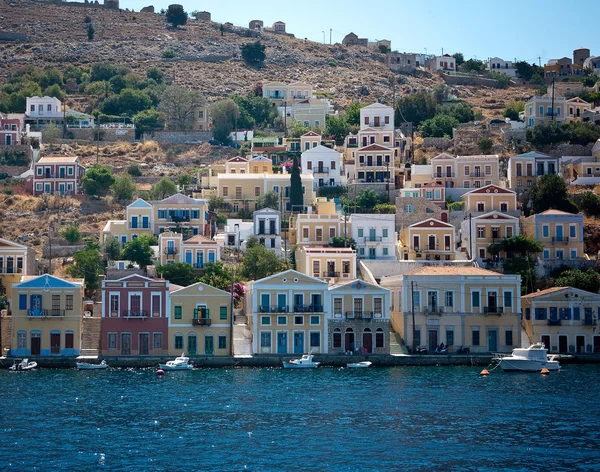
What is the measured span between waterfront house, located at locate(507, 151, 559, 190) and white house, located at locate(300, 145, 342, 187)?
1419cm

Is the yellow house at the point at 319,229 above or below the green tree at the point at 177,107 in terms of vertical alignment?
below

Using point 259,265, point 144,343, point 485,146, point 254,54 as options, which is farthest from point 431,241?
point 254,54

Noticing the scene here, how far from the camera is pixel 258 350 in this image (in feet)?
237

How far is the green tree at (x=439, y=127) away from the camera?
383 feet

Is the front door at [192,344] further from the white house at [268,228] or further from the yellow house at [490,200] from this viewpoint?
the yellow house at [490,200]

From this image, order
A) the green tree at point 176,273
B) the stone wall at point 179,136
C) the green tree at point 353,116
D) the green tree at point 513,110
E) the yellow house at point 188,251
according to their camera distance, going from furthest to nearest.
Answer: the green tree at point 513,110, the stone wall at point 179,136, the green tree at point 353,116, the yellow house at point 188,251, the green tree at point 176,273

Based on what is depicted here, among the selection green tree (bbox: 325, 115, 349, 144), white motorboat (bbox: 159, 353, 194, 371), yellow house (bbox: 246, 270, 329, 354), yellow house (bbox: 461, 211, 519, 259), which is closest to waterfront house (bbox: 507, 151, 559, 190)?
yellow house (bbox: 461, 211, 519, 259)

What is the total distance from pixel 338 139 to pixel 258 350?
47.0 meters

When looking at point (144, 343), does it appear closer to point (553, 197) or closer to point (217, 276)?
point (217, 276)

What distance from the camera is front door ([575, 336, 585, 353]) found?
74.1 m

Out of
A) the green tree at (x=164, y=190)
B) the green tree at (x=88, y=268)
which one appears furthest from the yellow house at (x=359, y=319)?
the green tree at (x=164, y=190)

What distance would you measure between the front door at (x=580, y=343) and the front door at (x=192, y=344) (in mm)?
22119

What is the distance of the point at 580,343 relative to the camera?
244ft

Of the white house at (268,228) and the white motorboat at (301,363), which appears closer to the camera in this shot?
the white motorboat at (301,363)
